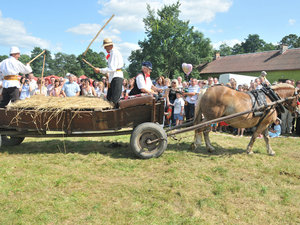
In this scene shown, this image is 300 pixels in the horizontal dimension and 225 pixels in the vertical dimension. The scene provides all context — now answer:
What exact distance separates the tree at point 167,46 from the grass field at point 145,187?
29.9 m

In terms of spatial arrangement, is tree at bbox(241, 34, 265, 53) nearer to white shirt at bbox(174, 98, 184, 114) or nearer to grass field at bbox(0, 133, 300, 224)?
white shirt at bbox(174, 98, 184, 114)

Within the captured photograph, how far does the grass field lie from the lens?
2.80 metres

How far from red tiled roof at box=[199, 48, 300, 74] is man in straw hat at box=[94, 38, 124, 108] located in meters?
29.9

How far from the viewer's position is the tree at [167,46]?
1394 inches

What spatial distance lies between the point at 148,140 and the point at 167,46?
33058mm

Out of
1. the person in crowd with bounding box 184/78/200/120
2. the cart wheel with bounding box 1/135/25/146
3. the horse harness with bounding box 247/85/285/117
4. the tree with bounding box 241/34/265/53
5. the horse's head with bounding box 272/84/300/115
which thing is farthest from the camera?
the tree with bounding box 241/34/265/53

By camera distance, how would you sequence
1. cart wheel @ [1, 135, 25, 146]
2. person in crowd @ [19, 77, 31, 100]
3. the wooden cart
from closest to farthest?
the wooden cart → cart wheel @ [1, 135, 25, 146] → person in crowd @ [19, 77, 31, 100]

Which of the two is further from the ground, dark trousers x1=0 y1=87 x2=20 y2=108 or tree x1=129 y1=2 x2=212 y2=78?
tree x1=129 y1=2 x2=212 y2=78

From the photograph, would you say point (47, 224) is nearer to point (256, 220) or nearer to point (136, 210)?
point (136, 210)

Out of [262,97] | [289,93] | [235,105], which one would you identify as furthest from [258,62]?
[235,105]

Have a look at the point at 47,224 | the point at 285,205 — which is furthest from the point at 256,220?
the point at 47,224

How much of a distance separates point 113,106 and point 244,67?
3308 cm

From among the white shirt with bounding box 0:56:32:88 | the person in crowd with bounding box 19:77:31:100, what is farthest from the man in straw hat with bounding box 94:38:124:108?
the person in crowd with bounding box 19:77:31:100

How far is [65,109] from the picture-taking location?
4.55 m
